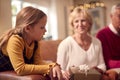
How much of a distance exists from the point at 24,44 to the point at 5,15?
6.70ft

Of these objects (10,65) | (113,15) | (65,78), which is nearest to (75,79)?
(65,78)

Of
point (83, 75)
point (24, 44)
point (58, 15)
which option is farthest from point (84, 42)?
point (58, 15)

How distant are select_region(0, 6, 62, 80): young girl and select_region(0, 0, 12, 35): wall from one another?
1.84 m

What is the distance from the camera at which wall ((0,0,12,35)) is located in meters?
3.30

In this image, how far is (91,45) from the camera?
215 centimetres

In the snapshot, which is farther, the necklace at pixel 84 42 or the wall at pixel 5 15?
the wall at pixel 5 15

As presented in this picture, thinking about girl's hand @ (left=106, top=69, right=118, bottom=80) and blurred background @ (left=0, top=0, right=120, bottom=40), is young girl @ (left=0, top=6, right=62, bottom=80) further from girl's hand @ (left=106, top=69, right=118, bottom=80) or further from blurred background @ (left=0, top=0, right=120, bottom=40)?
blurred background @ (left=0, top=0, right=120, bottom=40)

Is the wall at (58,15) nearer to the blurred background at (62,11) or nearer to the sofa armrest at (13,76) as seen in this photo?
the blurred background at (62,11)

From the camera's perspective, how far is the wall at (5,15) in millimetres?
3301

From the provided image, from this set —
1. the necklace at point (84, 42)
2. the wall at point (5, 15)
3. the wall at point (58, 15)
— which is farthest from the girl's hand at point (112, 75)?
the wall at point (58, 15)

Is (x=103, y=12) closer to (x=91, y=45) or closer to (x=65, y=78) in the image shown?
(x=91, y=45)

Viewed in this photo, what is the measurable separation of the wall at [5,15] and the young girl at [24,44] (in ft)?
6.02

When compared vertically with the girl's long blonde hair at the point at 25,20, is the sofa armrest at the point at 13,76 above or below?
below

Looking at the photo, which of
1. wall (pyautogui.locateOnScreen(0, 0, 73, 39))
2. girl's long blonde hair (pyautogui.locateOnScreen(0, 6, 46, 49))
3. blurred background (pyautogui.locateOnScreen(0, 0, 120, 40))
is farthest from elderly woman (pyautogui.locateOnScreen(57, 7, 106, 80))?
wall (pyautogui.locateOnScreen(0, 0, 73, 39))
